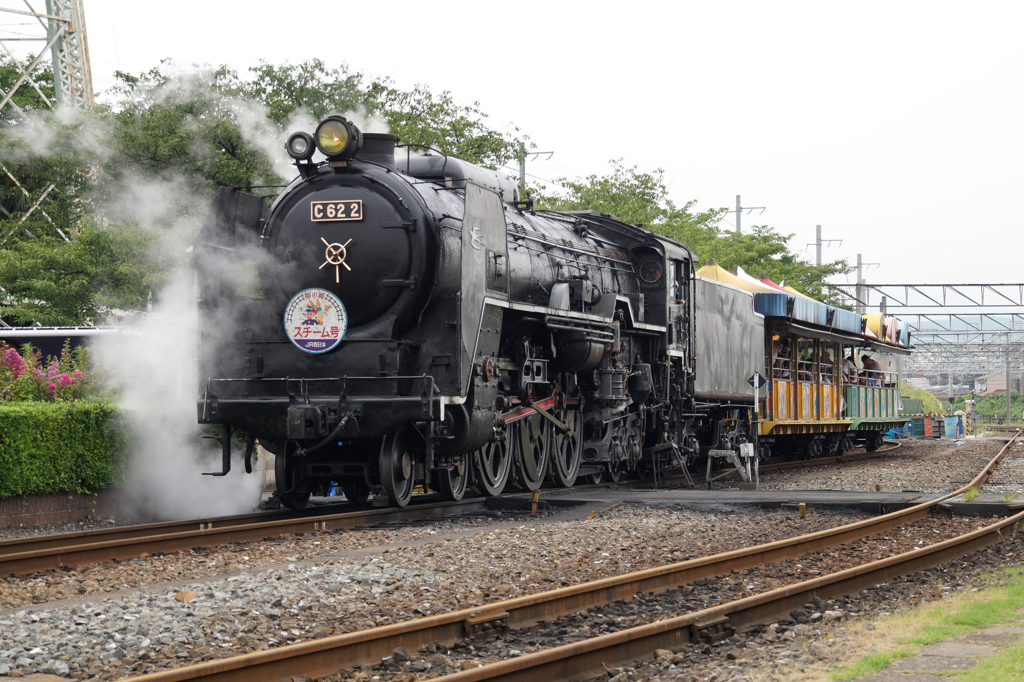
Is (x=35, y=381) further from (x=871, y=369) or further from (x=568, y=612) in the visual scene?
(x=871, y=369)

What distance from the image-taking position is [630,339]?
14.2m

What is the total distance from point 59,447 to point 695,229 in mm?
28419

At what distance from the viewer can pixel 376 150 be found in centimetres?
1062

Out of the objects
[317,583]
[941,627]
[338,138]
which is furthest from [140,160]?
[941,627]

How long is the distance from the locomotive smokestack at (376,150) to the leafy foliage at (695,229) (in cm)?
2107

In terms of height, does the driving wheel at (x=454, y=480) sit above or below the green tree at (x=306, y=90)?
below

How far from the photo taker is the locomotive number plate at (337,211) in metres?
9.95

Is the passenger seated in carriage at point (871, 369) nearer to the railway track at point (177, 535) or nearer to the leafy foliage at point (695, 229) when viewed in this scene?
the leafy foliage at point (695, 229)

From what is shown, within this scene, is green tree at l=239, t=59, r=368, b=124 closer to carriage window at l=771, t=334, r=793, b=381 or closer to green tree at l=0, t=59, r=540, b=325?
green tree at l=0, t=59, r=540, b=325

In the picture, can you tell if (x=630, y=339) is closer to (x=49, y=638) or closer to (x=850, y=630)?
(x=850, y=630)

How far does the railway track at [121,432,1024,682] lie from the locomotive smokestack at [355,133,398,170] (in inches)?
215

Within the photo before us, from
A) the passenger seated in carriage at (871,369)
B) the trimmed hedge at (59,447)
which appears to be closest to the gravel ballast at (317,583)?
the trimmed hedge at (59,447)

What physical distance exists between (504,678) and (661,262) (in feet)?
35.7

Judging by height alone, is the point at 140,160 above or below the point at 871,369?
above
